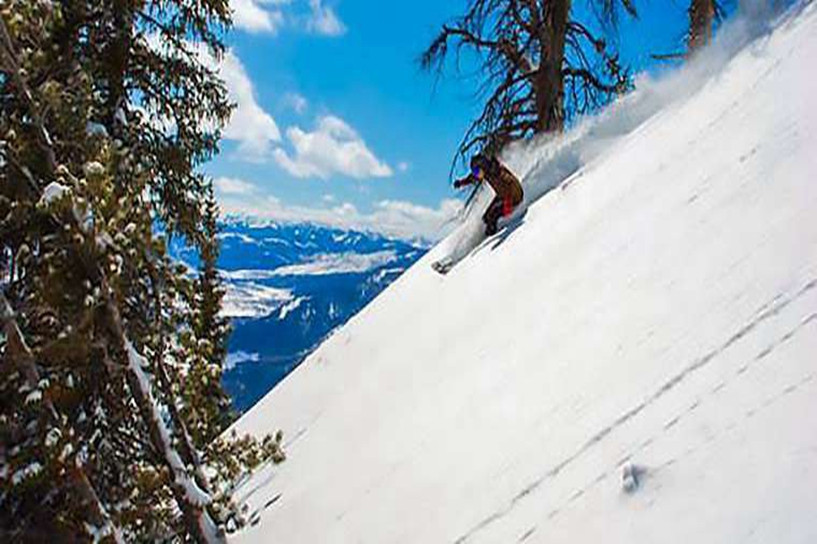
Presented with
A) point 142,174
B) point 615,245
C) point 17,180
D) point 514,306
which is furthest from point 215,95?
point 615,245

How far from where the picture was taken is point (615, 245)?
5332 mm

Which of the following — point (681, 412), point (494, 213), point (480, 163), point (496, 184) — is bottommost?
point (681, 412)

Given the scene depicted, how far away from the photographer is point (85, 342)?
4.14 metres

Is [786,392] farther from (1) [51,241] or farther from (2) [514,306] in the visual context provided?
(1) [51,241]

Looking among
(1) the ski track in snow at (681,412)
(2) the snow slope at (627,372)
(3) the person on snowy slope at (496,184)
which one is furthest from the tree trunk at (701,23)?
(1) the ski track in snow at (681,412)

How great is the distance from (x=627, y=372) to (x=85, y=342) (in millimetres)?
3960

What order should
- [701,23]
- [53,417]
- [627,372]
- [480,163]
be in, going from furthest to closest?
1. [701,23]
2. [480,163]
3. [53,417]
4. [627,372]

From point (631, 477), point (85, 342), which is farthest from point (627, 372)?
point (85, 342)

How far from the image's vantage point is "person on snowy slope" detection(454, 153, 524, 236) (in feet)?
29.0

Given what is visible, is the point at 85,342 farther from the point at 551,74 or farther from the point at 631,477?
the point at 551,74

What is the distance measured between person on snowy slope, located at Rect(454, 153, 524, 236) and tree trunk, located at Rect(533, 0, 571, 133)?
378 centimetres

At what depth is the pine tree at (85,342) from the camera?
4.16 meters

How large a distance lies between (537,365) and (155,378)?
11.9 ft

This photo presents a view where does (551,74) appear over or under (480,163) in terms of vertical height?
over
